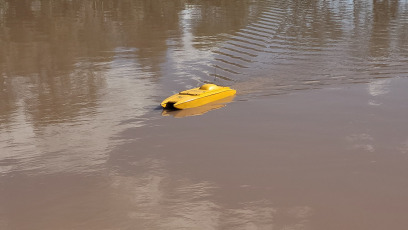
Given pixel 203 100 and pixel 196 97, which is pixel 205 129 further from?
pixel 203 100

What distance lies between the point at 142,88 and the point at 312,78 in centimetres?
427

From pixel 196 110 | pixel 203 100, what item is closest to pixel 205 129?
pixel 196 110

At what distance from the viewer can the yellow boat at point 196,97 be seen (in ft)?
46.3

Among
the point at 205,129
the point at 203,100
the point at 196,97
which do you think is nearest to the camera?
the point at 205,129

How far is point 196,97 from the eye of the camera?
14258mm

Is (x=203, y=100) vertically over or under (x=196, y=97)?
under

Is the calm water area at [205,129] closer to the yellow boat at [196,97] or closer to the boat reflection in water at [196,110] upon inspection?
the boat reflection in water at [196,110]

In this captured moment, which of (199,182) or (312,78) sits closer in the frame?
(199,182)

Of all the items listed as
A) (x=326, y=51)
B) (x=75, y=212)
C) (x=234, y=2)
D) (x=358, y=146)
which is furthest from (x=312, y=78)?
(x=234, y=2)

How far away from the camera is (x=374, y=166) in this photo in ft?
36.0

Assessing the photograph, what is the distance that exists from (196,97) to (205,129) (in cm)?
133

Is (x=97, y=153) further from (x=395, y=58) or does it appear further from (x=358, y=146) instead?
(x=395, y=58)

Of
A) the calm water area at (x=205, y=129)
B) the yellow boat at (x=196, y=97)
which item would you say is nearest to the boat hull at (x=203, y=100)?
the yellow boat at (x=196, y=97)

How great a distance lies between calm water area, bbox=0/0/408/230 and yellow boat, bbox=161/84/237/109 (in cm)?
19
